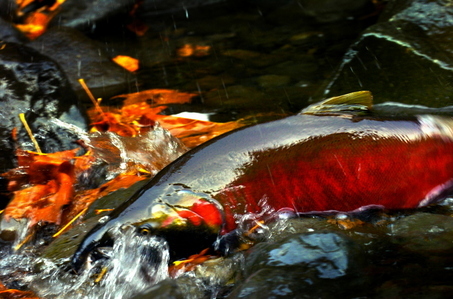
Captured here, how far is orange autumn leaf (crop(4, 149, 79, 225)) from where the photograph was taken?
3.07 metres

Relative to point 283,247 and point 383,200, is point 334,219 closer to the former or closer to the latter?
point 383,200

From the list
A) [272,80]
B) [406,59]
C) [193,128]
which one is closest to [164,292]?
[193,128]

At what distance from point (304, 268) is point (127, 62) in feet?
17.0

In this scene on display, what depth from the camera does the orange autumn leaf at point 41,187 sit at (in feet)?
10.1

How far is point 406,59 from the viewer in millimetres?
4461

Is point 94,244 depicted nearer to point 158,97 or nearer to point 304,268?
point 304,268

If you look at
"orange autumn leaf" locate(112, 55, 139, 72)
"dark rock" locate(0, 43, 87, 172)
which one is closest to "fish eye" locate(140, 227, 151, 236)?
"dark rock" locate(0, 43, 87, 172)

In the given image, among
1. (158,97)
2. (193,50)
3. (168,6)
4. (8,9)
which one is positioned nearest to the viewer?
(158,97)

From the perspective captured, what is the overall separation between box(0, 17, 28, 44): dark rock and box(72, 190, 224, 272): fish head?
489cm

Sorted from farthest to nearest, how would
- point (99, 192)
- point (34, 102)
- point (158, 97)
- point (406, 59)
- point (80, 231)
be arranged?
point (158, 97) < point (406, 59) < point (34, 102) < point (99, 192) < point (80, 231)

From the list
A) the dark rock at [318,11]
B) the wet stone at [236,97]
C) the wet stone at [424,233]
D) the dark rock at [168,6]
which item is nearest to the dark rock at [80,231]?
the wet stone at [424,233]

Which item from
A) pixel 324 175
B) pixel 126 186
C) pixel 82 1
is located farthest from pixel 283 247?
pixel 82 1

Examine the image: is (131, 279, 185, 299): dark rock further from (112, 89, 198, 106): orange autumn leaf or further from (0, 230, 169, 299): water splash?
(112, 89, 198, 106): orange autumn leaf

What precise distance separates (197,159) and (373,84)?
2.43m
